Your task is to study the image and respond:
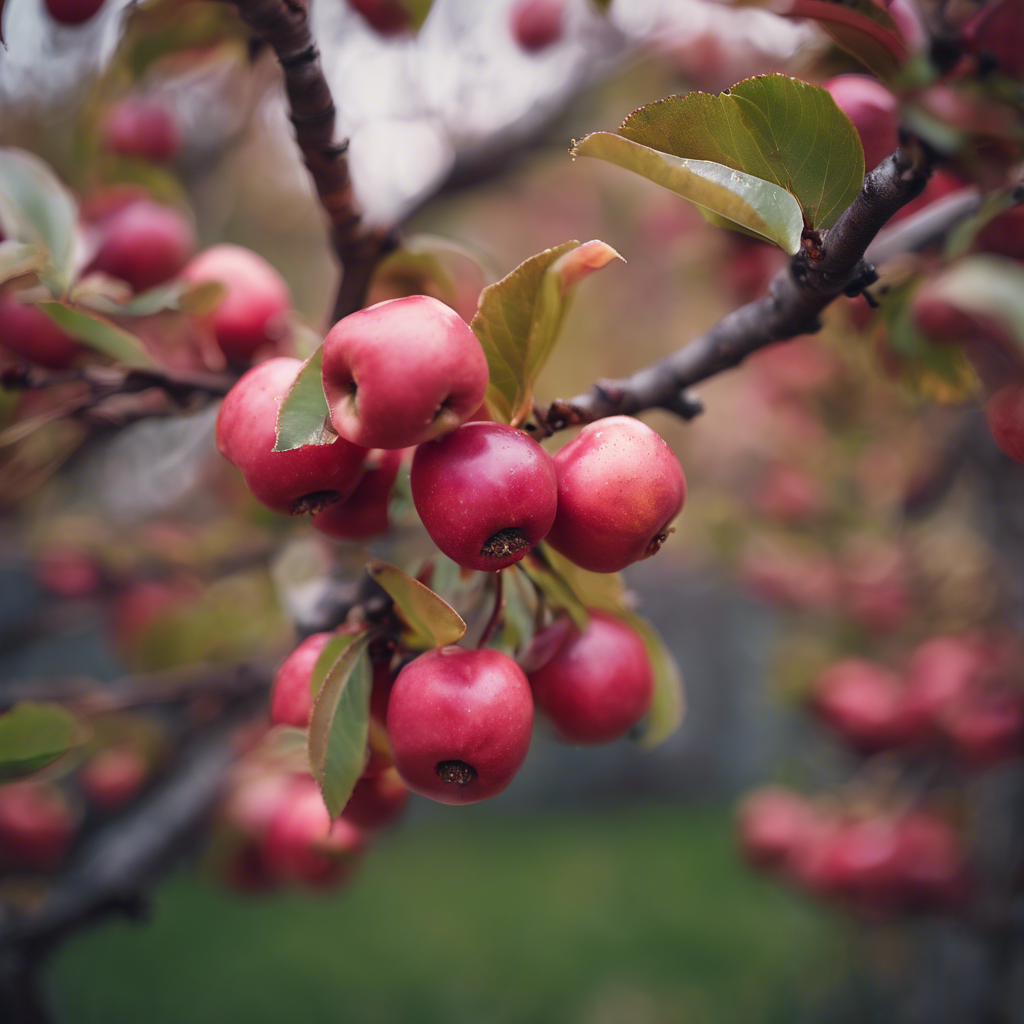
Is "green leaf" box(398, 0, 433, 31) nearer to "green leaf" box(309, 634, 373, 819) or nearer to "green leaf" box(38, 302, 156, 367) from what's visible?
"green leaf" box(38, 302, 156, 367)

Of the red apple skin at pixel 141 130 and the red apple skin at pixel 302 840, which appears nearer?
the red apple skin at pixel 302 840

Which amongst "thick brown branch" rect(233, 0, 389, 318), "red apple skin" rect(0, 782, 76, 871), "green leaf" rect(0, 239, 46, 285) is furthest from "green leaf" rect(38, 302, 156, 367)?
"red apple skin" rect(0, 782, 76, 871)

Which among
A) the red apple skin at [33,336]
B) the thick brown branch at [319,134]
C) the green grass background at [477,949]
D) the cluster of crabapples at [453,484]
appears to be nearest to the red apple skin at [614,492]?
the cluster of crabapples at [453,484]

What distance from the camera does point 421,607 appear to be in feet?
1.78

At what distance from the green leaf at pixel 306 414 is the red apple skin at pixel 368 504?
11 cm

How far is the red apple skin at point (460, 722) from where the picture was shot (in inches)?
20.2

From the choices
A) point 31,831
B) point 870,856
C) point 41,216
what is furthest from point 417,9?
point 870,856

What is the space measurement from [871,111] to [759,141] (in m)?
0.30

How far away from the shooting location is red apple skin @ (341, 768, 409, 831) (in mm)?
667

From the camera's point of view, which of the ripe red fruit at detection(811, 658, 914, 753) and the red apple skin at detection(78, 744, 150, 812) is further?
the ripe red fruit at detection(811, 658, 914, 753)

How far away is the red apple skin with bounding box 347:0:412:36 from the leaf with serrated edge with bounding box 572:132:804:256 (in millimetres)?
667

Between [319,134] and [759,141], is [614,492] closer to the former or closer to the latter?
[759,141]

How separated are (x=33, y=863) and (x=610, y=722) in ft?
4.05

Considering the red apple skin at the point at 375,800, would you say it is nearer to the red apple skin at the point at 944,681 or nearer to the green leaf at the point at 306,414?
the green leaf at the point at 306,414
